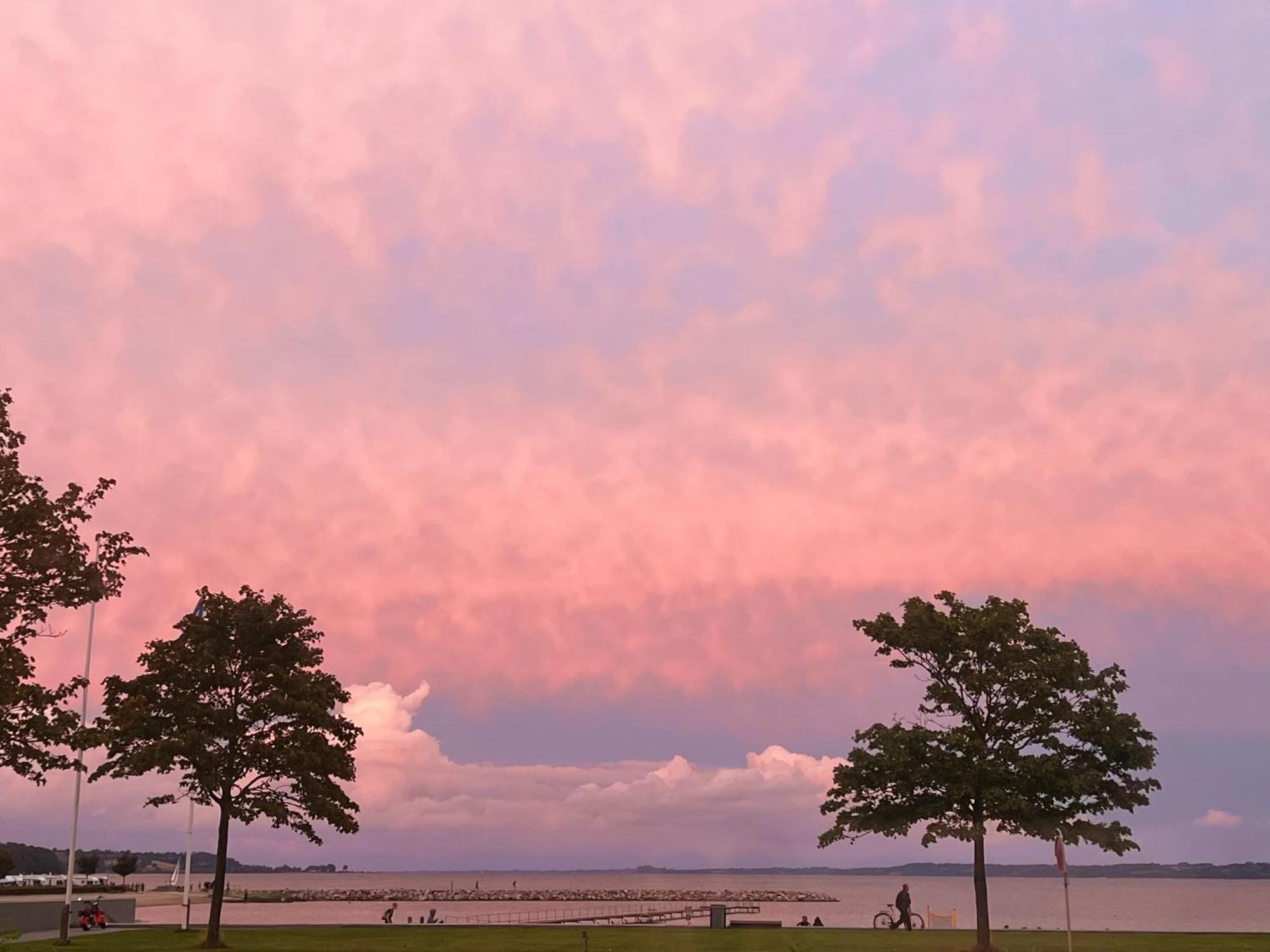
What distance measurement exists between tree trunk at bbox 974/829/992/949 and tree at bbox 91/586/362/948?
73.0ft

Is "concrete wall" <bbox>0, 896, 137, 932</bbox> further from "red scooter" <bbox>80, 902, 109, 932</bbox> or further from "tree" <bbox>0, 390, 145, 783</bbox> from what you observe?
"tree" <bbox>0, 390, 145, 783</bbox>

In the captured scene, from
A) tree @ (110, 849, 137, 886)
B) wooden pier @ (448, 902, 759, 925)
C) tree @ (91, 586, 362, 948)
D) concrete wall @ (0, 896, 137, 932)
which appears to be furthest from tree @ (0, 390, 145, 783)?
tree @ (110, 849, 137, 886)

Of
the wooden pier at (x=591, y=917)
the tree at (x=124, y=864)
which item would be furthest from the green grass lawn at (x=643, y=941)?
the tree at (x=124, y=864)

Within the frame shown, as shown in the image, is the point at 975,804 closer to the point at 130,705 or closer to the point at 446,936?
the point at 446,936

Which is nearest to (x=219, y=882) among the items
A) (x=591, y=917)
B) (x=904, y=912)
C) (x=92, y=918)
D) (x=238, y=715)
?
(x=238, y=715)

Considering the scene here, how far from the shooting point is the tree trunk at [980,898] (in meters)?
38.2

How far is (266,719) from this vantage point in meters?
44.2

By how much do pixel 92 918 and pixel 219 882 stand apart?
2193 cm

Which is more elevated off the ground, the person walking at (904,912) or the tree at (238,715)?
the tree at (238,715)

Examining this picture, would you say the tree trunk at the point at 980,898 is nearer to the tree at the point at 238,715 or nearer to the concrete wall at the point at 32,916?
the tree at the point at 238,715

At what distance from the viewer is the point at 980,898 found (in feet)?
129

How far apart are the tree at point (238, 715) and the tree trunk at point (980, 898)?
73.0ft

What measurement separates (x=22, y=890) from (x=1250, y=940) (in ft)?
276

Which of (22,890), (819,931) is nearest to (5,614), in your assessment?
(819,931)
